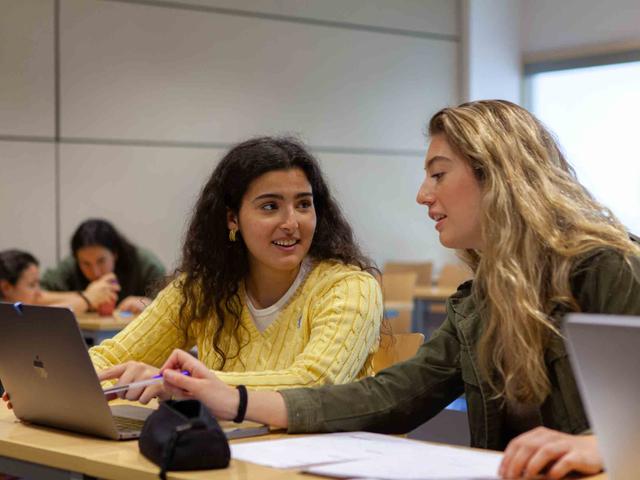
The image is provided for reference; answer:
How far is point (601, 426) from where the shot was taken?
1387 millimetres

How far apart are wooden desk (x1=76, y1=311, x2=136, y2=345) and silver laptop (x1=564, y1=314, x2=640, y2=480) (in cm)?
397

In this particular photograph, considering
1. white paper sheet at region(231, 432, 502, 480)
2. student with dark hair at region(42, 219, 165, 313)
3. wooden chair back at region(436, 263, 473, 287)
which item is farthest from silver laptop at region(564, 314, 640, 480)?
A: wooden chair back at region(436, 263, 473, 287)

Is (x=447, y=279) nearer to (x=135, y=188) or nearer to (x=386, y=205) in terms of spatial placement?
(x=386, y=205)

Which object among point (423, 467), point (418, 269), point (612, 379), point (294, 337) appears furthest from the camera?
point (418, 269)

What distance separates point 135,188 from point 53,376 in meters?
5.43

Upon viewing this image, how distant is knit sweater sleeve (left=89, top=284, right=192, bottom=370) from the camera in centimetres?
272

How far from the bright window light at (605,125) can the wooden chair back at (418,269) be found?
146 centimetres

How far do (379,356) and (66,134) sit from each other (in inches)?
189

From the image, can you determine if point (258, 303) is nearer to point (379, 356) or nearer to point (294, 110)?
point (379, 356)

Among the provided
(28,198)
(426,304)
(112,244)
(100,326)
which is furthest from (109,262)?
(426,304)

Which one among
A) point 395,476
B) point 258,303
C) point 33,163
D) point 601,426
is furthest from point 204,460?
point 33,163

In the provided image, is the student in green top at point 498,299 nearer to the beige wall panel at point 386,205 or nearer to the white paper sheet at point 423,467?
the white paper sheet at point 423,467

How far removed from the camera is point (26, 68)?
690 centimetres

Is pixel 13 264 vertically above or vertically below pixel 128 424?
above
